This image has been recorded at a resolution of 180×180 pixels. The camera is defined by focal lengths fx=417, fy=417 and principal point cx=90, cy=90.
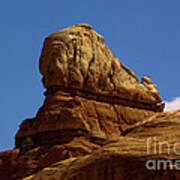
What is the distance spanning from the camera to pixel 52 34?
33250 millimetres

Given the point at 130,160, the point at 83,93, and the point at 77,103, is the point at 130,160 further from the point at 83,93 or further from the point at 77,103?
the point at 83,93

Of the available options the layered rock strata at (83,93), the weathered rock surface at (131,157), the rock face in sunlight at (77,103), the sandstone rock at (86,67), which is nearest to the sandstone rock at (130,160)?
the weathered rock surface at (131,157)

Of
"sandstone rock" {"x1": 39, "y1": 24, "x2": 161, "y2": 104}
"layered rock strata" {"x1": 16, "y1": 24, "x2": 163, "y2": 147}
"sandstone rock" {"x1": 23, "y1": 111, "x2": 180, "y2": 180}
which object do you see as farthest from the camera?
"sandstone rock" {"x1": 39, "y1": 24, "x2": 161, "y2": 104}

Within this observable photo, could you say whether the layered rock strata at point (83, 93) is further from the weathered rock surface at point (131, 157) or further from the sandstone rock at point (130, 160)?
the sandstone rock at point (130, 160)

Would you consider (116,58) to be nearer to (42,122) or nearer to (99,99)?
(99,99)

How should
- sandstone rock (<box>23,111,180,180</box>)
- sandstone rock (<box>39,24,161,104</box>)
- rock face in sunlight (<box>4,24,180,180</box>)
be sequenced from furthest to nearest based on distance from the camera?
sandstone rock (<box>39,24,161,104</box>) → rock face in sunlight (<box>4,24,180,180</box>) → sandstone rock (<box>23,111,180,180</box>)

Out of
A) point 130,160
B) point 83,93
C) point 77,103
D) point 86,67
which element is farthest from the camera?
point 86,67

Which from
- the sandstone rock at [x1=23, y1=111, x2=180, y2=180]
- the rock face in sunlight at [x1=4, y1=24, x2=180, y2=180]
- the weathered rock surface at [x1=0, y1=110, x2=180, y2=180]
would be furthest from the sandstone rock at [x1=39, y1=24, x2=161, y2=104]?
the sandstone rock at [x1=23, y1=111, x2=180, y2=180]

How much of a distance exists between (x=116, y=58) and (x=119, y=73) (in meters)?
2.10

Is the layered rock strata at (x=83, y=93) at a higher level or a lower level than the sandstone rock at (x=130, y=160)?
higher

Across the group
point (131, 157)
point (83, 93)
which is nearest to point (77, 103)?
point (83, 93)

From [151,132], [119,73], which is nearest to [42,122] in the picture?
[119,73]

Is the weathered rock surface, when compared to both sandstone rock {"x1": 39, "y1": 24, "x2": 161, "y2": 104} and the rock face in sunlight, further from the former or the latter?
sandstone rock {"x1": 39, "y1": 24, "x2": 161, "y2": 104}

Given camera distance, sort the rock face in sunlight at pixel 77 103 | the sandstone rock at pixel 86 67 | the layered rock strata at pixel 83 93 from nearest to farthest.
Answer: the rock face in sunlight at pixel 77 103 < the layered rock strata at pixel 83 93 < the sandstone rock at pixel 86 67
